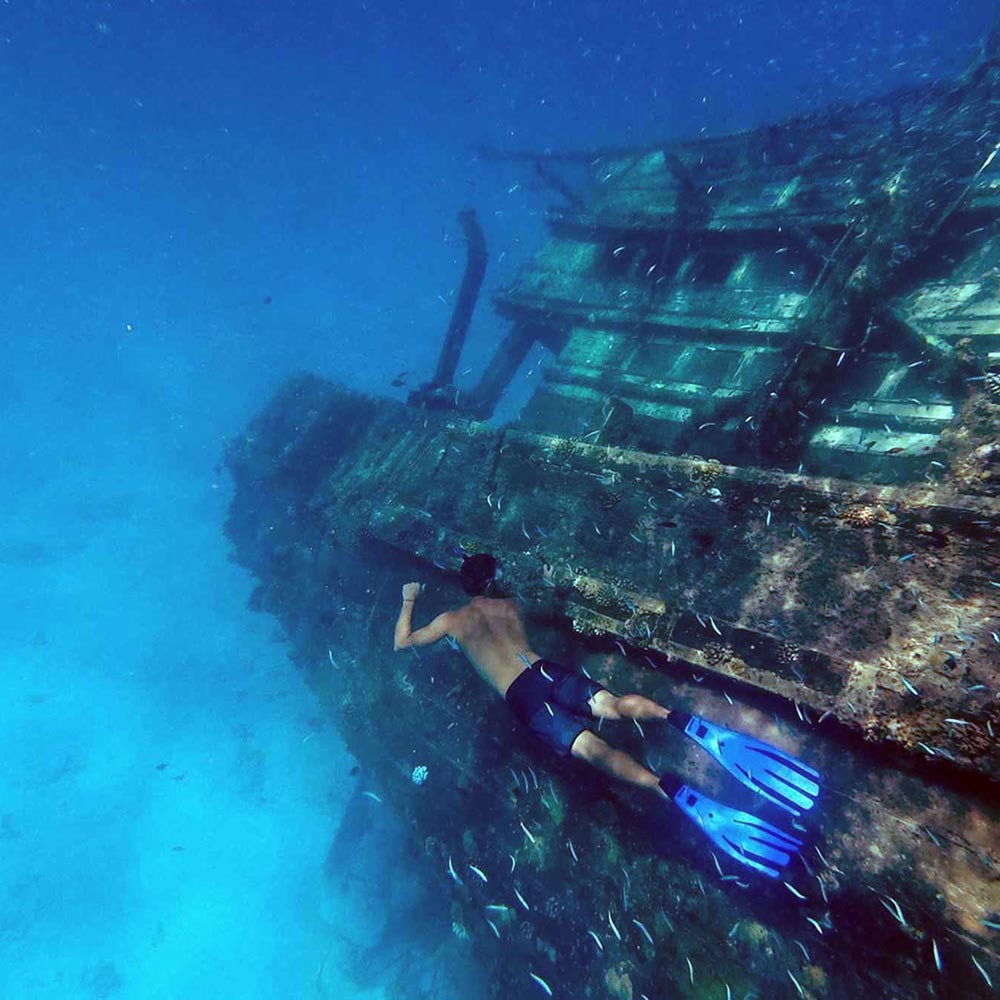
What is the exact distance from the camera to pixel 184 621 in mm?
23344

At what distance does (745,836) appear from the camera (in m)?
3.80

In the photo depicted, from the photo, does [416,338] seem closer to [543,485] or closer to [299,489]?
[299,489]

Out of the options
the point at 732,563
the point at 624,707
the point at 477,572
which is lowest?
the point at 624,707

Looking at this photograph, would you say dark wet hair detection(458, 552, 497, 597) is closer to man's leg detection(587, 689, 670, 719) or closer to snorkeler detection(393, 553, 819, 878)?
snorkeler detection(393, 553, 819, 878)

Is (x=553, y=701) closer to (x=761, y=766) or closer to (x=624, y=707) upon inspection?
(x=624, y=707)

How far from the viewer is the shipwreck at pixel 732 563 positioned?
12.0ft

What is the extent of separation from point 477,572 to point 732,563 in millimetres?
2357

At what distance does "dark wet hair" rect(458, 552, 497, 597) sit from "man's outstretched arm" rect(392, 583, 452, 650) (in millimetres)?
479

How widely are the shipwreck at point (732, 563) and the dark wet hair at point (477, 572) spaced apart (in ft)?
2.27

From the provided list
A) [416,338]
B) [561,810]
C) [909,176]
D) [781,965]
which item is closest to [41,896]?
[561,810]

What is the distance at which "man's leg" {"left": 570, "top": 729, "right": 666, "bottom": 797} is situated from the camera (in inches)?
→ 172

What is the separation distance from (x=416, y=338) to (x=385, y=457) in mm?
61705

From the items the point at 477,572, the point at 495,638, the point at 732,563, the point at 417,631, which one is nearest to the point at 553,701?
the point at 495,638

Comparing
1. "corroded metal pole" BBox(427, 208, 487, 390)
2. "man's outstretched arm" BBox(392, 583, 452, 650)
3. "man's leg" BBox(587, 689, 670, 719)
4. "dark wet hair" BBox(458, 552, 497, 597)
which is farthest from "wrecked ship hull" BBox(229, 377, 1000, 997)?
"corroded metal pole" BBox(427, 208, 487, 390)
